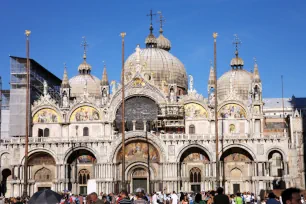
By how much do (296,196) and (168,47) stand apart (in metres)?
72.6

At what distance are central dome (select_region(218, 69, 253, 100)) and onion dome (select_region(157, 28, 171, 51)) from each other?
9.11 meters

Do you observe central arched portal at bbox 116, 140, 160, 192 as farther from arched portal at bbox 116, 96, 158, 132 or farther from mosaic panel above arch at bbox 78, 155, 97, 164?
mosaic panel above arch at bbox 78, 155, 97, 164

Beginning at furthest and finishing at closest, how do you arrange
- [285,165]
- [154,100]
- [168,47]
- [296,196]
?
[168,47], [154,100], [285,165], [296,196]

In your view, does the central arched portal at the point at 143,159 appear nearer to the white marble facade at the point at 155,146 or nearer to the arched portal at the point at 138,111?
the white marble facade at the point at 155,146

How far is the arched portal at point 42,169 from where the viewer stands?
62.0 m

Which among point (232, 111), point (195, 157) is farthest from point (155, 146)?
point (232, 111)

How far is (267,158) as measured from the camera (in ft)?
196

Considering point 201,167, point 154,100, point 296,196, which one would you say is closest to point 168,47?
point 154,100

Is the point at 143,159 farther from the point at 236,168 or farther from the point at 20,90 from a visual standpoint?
the point at 20,90

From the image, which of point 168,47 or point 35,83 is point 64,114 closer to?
point 35,83

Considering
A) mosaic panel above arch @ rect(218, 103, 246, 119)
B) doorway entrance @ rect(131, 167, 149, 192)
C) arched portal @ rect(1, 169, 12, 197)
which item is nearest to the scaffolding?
arched portal @ rect(1, 169, 12, 197)

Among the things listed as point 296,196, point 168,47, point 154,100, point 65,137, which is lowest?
point 296,196

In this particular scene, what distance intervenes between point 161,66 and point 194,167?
17.0 meters

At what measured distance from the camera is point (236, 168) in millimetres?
61312
